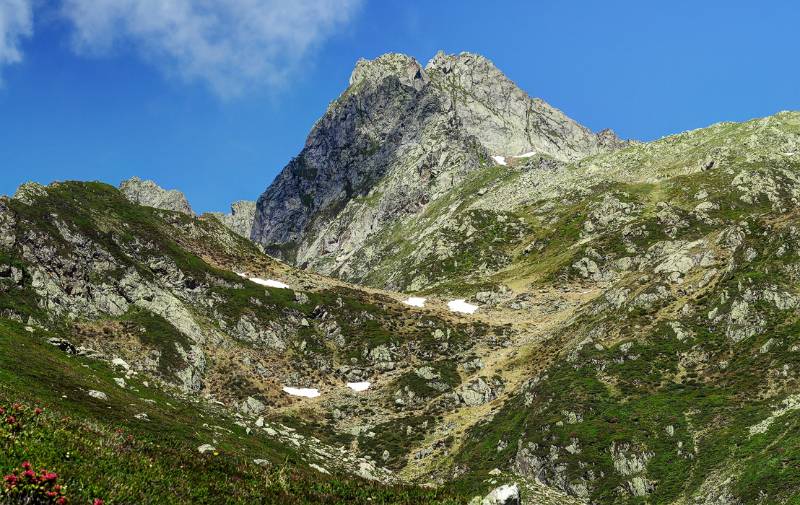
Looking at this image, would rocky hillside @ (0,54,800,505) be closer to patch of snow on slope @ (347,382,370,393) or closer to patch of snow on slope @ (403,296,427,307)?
patch of snow on slope @ (347,382,370,393)

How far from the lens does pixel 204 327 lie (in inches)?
4122

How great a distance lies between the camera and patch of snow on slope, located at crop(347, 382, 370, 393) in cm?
9962

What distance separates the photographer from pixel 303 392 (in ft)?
322

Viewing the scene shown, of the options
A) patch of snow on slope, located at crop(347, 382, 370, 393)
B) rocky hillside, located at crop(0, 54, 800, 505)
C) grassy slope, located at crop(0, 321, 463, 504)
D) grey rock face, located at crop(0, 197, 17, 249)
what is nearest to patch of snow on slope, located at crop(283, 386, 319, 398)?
rocky hillside, located at crop(0, 54, 800, 505)

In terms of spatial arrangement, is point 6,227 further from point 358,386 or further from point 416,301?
point 416,301

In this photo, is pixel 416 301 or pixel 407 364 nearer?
pixel 407 364

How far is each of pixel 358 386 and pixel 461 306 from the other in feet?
154

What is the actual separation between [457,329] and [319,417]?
124 feet

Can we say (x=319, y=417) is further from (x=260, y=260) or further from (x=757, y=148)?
(x=757, y=148)

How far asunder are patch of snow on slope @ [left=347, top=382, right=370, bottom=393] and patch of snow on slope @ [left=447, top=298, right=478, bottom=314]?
40.7m

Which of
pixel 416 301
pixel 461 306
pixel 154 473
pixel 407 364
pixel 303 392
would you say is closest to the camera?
pixel 154 473

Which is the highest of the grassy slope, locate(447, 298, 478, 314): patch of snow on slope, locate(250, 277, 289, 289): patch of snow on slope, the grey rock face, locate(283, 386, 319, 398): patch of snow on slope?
locate(447, 298, 478, 314): patch of snow on slope

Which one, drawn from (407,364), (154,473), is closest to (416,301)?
(407,364)

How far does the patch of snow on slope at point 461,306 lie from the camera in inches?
5425
